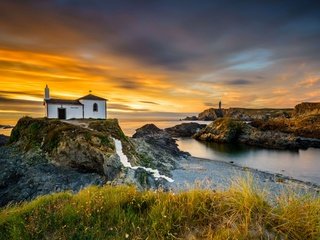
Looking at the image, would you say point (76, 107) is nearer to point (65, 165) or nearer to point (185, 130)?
point (65, 165)

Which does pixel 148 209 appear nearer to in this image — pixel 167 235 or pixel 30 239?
pixel 167 235

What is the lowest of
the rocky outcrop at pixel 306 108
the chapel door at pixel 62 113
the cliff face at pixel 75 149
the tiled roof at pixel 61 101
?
the cliff face at pixel 75 149

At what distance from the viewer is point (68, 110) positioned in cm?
4391

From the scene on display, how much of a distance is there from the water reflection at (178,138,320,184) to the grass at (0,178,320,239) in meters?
27.8

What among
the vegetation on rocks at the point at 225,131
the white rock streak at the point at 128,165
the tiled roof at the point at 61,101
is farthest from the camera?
the vegetation on rocks at the point at 225,131

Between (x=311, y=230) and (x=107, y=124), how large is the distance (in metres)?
27.6

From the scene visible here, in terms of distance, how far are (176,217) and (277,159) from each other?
41.4 m

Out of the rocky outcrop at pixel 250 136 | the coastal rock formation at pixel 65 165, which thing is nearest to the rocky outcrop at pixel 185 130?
the rocky outcrop at pixel 250 136

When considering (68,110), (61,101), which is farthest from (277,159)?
(61,101)

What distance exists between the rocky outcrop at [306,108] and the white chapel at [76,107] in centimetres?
8621

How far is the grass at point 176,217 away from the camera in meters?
3.73

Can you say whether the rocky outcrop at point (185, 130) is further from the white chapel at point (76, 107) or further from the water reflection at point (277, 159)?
the white chapel at point (76, 107)

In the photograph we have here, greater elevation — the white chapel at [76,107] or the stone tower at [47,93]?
the stone tower at [47,93]

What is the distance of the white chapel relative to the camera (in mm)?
42844
